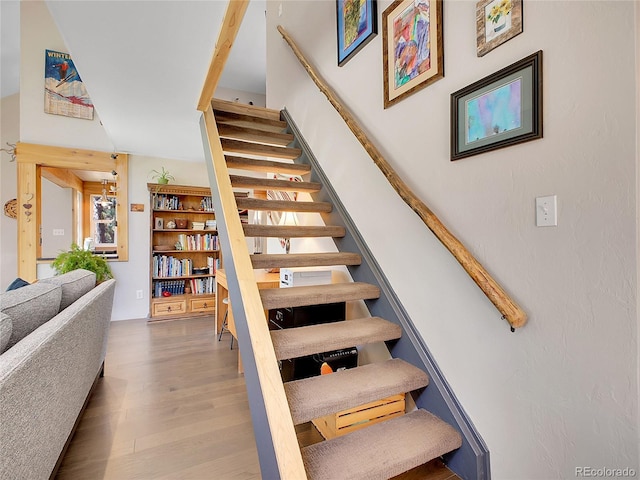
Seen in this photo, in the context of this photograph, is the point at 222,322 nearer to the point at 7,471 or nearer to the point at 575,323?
the point at 7,471

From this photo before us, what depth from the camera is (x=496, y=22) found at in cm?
130

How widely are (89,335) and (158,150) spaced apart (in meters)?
3.05

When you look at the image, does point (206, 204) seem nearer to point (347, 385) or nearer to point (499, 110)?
point (347, 385)

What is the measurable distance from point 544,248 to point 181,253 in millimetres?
4539

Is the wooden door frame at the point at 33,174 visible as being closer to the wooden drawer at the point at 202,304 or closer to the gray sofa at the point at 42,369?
the wooden drawer at the point at 202,304

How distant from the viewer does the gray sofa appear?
96cm

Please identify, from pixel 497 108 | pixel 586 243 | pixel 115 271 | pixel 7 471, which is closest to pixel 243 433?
pixel 7 471

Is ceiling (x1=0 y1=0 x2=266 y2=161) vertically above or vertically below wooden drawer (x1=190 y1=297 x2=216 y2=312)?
above

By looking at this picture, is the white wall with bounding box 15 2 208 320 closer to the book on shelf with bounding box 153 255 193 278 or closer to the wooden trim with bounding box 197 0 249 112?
the book on shelf with bounding box 153 255 193 278

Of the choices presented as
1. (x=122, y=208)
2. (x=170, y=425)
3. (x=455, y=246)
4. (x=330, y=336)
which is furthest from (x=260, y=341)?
(x=122, y=208)

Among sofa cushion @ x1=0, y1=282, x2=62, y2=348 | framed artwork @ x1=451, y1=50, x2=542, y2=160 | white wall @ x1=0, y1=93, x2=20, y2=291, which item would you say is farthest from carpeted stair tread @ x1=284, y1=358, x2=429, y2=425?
white wall @ x1=0, y1=93, x2=20, y2=291

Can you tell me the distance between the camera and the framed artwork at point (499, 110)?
3.85 ft

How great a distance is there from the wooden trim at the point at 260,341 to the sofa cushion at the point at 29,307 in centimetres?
89

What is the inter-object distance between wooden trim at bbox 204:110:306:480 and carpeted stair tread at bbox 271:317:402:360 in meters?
0.22
